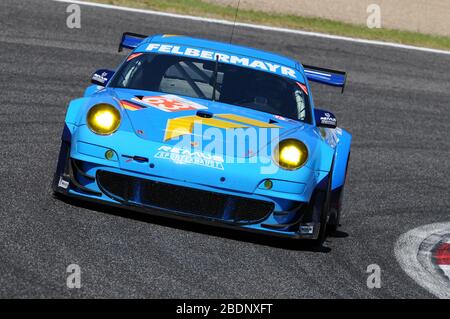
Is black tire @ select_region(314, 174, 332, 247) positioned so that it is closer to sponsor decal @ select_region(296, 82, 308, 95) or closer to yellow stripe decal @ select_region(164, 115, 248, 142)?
yellow stripe decal @ select_region(164, 115, 248, 142)

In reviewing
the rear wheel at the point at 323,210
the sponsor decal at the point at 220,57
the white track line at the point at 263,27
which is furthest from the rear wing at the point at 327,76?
the white track line at the point at 263,27

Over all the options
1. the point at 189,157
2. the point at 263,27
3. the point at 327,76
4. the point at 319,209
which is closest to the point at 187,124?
the point at 189,157

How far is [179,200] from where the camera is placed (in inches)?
265

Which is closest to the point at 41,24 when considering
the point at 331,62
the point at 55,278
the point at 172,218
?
the point at 331,62

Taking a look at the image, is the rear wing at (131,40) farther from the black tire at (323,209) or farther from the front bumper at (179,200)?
the black tire at (323,209)

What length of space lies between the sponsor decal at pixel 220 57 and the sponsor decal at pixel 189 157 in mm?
1504

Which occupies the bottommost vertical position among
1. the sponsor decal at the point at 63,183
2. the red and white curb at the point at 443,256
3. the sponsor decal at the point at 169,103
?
the red and white curb at the point at 443,256

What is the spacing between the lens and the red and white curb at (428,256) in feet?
22.6

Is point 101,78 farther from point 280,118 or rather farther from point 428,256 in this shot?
point 428,256

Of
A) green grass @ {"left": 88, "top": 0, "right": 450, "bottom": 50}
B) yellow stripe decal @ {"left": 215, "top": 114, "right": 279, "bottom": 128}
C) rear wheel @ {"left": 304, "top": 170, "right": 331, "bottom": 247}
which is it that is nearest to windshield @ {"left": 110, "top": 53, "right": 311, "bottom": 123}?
yellow stripe decal @ {"left": 215, "top": 114, "right": 279, "bottom": 128}

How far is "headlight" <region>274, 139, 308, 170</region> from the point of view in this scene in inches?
270

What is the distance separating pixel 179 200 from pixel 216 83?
1.44 metres

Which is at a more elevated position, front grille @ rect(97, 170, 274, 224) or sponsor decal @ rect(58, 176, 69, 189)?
front grille @ rect(97, 170, 274, 224)

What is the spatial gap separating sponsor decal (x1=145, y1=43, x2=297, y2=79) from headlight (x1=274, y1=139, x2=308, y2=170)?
132 centimetres
